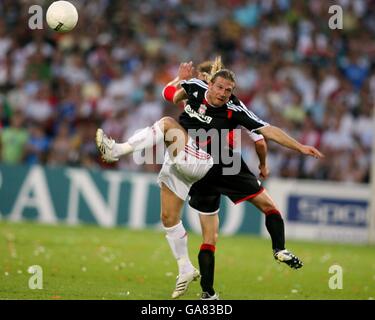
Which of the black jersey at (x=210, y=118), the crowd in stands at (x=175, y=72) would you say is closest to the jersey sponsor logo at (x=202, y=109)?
the black jersey at (x=210, y=118)

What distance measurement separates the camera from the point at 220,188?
10219 millimetres

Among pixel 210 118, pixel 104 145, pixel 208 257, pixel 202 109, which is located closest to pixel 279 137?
pixel 210 118

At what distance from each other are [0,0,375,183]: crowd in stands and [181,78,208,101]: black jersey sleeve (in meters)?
9.21

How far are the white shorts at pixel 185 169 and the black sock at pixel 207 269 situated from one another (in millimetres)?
650

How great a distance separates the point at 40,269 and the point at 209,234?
104 inches

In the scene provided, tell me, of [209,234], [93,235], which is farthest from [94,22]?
[209,234]

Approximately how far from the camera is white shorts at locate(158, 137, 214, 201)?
32.2 ft

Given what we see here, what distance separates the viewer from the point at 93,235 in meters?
17.1

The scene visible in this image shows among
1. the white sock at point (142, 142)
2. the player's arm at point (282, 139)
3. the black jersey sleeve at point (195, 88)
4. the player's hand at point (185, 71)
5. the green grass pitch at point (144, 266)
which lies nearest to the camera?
the player's arm at point (282, 139)

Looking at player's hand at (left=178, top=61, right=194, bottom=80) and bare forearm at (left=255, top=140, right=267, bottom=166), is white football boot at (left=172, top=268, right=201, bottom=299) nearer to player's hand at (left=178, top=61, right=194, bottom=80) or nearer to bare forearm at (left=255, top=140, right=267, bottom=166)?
bare forearm at (left=255, top=140, right=267, bottom=166)

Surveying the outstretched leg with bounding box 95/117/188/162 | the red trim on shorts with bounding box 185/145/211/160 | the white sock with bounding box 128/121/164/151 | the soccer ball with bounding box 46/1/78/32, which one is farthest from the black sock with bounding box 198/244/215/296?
the soccer ball with bounding box 46/1/78/32

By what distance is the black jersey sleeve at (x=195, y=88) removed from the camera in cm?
1002

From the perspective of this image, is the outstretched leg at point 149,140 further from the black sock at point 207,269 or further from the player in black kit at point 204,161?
the black sock at point 207,269
